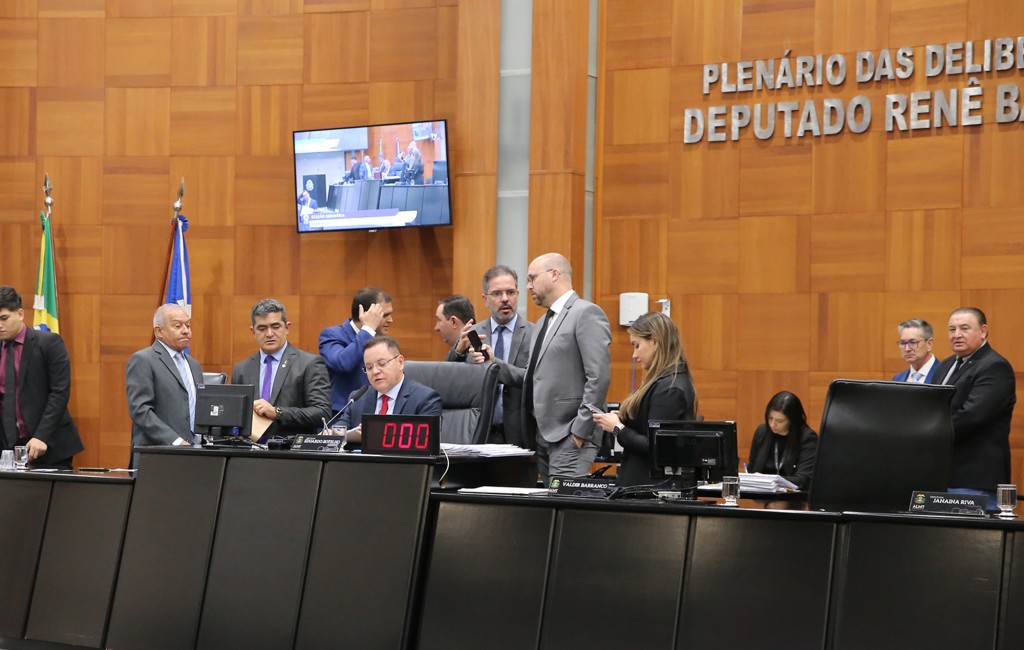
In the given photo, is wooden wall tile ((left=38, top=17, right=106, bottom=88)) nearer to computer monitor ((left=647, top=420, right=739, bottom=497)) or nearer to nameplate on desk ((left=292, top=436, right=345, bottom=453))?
nameplate on desk ((left=292, top=436, right=345, bottom=453))

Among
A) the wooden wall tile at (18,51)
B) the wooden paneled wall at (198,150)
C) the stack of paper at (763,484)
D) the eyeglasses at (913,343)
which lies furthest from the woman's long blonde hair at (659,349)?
the wooden wall tile at (18,51)

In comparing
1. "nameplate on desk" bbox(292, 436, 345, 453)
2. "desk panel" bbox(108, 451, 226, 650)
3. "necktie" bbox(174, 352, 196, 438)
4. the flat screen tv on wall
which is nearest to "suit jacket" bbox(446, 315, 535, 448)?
"necktie" bbox(174, 352, 196, 438)

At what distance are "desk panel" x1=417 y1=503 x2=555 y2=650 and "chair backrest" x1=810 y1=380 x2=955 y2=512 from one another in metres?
0.86

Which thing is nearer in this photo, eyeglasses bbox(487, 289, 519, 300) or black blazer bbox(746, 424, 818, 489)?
eyeglasses bbox(487, 289, 519, 300)

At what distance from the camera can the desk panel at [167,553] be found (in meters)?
3.95

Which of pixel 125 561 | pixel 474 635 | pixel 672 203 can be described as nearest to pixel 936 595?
pixel 474 635

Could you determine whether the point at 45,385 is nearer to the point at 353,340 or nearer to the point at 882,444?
the point at 353,340

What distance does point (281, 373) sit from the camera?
20.1ft

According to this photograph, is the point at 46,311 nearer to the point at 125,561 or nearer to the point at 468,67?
the point at 468,67

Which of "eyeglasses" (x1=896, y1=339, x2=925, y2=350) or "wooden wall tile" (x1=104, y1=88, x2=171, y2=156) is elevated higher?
"wooden wall tile" (x1=104, y1=88, x2=171, y2=156)

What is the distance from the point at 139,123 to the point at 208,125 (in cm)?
49

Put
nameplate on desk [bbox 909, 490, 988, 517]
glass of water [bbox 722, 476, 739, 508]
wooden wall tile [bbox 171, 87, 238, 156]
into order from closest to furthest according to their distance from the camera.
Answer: nameplate on desk [bbox 909, 490, 988, 517]
glass of water [bbox 722, 476, 739, 508]
wooden wall tile [bbox 171, 87, 238, 156]

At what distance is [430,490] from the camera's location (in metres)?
3.79

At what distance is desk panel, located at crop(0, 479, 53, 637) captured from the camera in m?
4.23
